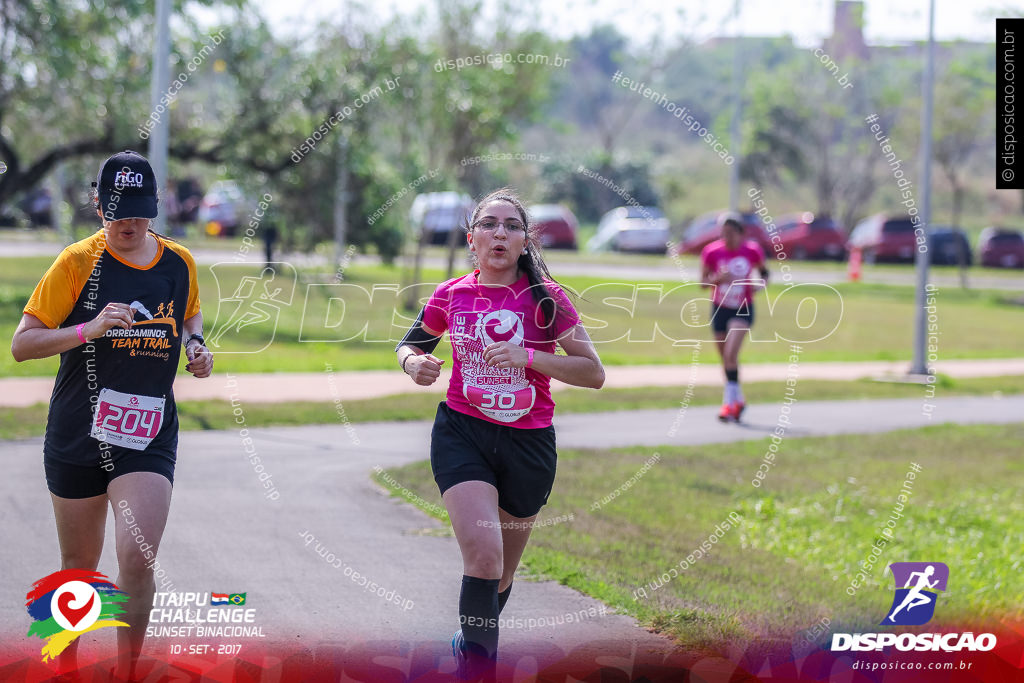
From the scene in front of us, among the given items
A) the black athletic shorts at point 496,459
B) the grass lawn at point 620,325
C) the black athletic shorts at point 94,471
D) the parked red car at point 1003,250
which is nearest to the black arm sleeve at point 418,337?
the black athletic shorts at point 496,459

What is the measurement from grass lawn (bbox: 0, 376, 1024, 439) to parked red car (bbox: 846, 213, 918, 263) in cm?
2551

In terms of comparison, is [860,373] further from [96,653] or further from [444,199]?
[96,653]

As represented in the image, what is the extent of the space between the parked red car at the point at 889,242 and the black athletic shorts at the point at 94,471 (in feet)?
130

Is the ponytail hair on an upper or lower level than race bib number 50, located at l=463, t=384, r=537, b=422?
upper

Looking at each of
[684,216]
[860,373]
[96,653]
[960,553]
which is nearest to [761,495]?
[960,553]

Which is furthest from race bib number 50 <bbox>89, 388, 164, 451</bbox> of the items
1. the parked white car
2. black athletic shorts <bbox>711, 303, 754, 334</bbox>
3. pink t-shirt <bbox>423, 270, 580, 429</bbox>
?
the parked white car

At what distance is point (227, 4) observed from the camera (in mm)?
17984

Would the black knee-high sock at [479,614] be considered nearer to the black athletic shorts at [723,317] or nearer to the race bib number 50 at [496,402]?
the race bib number 50 at [496,402]

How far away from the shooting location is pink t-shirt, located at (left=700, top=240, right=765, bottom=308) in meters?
11.1

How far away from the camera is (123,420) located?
4.03 metres

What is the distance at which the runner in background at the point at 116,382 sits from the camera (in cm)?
398

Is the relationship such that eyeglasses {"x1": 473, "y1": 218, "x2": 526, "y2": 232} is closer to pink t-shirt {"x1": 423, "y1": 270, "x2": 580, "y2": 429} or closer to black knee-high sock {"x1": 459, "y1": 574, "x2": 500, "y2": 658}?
pink t-shirt {"x1": 423, "y1": 270, "x2": 580, "y2": 429}

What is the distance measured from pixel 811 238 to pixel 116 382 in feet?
131

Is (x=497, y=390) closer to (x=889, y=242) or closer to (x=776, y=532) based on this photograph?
(x=776, y=532)
